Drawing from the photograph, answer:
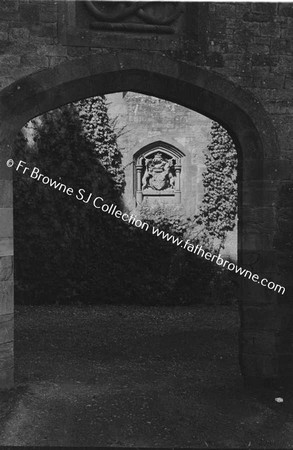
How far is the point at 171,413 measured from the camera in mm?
4520

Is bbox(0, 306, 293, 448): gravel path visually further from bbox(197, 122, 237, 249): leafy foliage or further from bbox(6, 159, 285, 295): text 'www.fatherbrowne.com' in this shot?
bbox(197, 122, 237, 249): leafy foliage

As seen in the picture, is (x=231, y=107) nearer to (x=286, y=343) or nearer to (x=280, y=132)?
(x=280, y=132)

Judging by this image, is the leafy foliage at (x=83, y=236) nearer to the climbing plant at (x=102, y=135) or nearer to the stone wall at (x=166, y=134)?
the climbing plant at (x=102, y=135)

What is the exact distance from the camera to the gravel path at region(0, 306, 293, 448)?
4082mm

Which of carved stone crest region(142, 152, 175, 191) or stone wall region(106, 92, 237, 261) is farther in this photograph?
carved stone crest region(142, 152, 175, 191)

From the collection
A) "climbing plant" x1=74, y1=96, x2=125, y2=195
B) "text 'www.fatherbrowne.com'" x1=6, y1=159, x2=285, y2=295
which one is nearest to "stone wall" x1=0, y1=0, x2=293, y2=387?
"text 'www.fatherbrowne.com'" x1=6, y1=159, x2=285, y2=295

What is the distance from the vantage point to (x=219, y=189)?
10500 millimetres

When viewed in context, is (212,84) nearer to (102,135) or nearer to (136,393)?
(136,393)

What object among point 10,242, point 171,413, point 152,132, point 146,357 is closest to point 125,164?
point 152,132

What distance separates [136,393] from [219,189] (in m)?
6.32

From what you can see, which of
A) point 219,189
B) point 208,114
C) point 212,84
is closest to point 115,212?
point 219,189

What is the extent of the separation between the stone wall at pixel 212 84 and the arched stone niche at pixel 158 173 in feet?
16.8

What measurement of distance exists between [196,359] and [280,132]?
10.7 ft

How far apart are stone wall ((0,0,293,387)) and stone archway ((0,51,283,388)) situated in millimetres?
11
